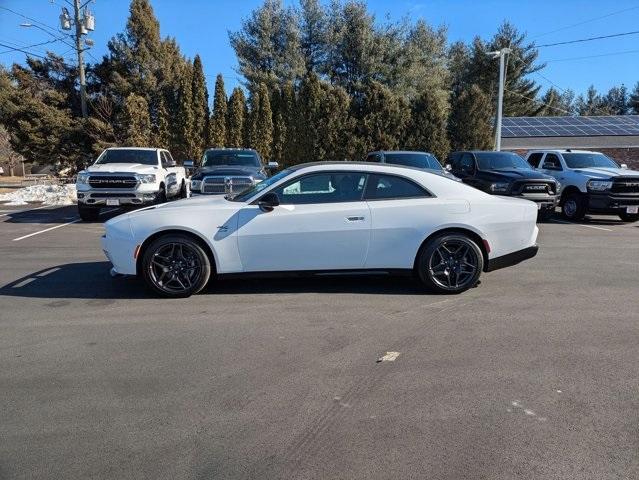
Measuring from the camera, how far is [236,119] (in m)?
26.5

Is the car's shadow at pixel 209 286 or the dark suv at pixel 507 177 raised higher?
the dark suv at pixel 507 177

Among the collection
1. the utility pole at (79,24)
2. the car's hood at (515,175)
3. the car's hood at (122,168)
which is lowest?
the car's hood at (515,175)

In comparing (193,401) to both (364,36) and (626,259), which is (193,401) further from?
(364,36)

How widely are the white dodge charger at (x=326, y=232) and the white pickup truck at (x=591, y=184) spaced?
8.24m

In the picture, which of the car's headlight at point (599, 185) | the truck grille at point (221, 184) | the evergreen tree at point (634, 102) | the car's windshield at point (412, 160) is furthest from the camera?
the evergreen tree at point (634, 102)

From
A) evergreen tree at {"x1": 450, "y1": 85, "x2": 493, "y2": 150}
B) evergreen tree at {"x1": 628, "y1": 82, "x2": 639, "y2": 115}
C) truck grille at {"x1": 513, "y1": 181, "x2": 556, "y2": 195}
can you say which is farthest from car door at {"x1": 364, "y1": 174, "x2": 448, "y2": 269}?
evergreen tree at {"x1": 628, "y1": 82, "x2": 639, "y2": 115}

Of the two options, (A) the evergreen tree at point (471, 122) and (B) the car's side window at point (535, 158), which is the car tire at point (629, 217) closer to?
(B) the car's side window at point (535, 158)

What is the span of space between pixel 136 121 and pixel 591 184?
20.7 metres

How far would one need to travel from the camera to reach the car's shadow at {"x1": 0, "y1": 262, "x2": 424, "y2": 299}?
6312mm

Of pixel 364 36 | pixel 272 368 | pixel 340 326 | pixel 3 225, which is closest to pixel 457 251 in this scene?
pixel 340 326

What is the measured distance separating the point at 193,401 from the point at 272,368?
73cm

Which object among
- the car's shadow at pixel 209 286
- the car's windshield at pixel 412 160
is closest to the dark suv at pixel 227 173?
the car's windshield at pixel 412 160

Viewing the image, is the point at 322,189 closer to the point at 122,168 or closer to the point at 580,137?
the point at 122,168

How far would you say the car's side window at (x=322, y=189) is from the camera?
611 centimetres
